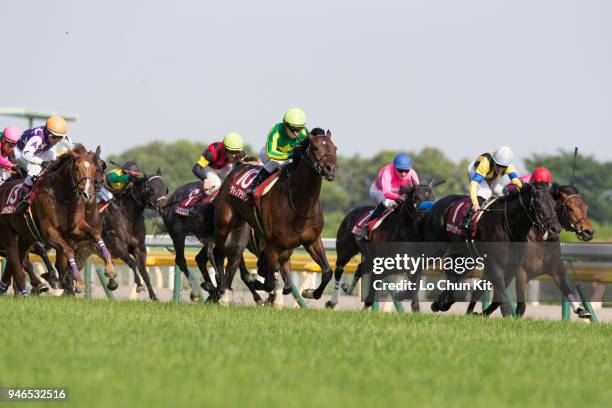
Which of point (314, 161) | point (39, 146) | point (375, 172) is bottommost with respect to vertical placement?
point (375, 172)

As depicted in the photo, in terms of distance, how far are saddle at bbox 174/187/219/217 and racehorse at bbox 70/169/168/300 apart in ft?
2.06

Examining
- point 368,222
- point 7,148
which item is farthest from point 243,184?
point 7,148

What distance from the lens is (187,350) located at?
7621 millimetres

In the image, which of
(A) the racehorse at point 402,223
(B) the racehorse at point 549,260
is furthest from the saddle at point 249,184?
(B) the racehorse at point 549,260

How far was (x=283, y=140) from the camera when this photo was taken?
13328 mm

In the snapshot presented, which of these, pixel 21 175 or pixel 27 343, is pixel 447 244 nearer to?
pixel 21 175

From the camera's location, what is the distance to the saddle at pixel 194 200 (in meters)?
16.1

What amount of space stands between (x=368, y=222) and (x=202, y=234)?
88.3 inches

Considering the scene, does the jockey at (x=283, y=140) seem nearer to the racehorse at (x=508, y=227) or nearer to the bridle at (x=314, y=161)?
the bridle at (x=314, y=161)

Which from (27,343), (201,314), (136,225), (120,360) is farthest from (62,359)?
(136,225)

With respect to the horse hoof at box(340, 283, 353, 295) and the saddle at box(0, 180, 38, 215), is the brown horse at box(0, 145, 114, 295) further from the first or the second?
the horse hoof at box(340, 283, 353, 295)

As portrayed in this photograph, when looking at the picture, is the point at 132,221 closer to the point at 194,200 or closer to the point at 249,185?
the point at 194,200

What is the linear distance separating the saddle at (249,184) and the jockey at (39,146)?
2.00 metres

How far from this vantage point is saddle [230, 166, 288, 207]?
42.8 feet
